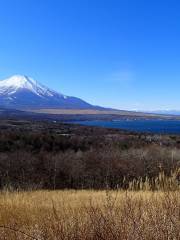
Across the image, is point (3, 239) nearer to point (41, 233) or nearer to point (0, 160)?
point (41, 233)

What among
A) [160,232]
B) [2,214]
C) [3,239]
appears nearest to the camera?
[160,232]

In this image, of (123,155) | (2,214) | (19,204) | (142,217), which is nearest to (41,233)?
(142,217)

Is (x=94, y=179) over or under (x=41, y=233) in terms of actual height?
under

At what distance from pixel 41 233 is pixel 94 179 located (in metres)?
16.8

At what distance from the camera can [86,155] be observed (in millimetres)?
26375

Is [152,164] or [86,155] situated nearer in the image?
[152,164]

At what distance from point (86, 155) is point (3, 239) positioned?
2218 cm

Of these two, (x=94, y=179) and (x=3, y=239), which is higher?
(x=3, y=239)

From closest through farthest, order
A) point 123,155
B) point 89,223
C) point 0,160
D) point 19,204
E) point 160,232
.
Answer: point 160,232
point 89,223
point 19,204
point 0,160
point 123,155

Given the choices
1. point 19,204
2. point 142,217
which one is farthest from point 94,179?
point 142,217

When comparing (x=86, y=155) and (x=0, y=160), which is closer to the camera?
(x=0, y=160)

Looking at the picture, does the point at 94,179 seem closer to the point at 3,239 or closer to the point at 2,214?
the point at 2,214

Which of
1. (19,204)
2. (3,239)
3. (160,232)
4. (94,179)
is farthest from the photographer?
(94,179)

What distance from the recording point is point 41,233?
4328 mm
